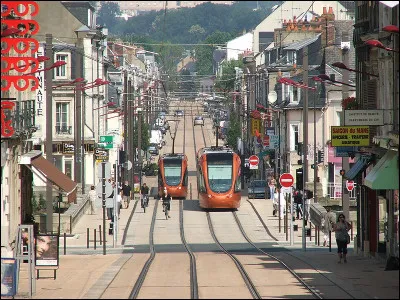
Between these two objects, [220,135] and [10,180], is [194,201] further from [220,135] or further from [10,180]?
[220,135]

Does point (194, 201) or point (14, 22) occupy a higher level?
point (14, 22)

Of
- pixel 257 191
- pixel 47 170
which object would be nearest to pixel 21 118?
pixel 47 170

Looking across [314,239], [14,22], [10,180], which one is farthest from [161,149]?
[14,22]

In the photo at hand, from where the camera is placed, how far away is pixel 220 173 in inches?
2483

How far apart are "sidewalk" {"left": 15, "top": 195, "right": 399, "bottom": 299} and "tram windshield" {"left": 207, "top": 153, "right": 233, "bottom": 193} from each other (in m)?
9.78

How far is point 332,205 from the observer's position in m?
67.7

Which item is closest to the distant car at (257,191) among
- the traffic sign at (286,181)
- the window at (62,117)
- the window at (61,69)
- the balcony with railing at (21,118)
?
the window at (62,117)

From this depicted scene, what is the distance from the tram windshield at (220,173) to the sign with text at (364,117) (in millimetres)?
26796

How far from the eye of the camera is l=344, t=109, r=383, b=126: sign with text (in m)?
35.4

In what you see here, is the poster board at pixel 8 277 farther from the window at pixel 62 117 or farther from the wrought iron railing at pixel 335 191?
the wrought iron railing at pixel 335 191

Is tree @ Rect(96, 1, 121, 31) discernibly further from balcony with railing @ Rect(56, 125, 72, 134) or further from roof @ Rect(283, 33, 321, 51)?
roof @ Rect(283, 33, 321, 51)

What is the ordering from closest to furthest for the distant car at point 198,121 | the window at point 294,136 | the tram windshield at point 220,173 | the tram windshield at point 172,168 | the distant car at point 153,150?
the tram windshield at point 220,173, the tram windshield at point 172,168, the window at point 294,136, the distant car at point 153,150, the distant car at point 198,121

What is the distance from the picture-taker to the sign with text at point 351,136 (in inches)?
1473

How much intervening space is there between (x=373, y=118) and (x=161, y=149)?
95.8 metres
